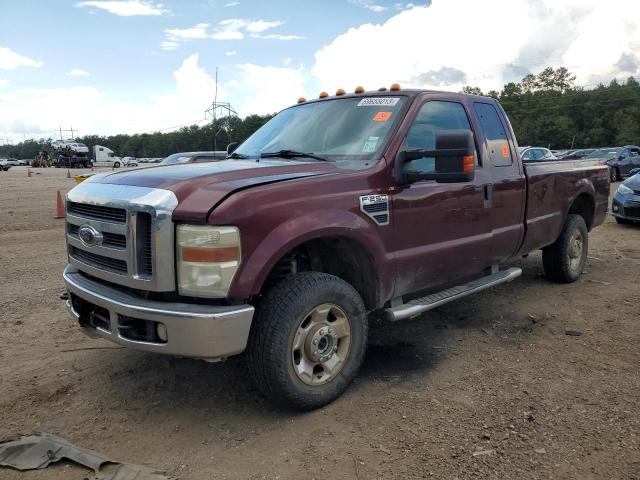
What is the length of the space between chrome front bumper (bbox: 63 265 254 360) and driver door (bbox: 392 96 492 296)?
1.30m

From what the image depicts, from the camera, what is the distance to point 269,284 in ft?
10.4

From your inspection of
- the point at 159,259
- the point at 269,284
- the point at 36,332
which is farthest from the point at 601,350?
the point at 36,332

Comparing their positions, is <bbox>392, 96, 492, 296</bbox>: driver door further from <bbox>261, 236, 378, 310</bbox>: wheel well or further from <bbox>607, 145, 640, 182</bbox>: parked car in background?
<bbox>607, 145, 640, 182</bbox>: parked car in background

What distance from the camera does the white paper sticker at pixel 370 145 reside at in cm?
358

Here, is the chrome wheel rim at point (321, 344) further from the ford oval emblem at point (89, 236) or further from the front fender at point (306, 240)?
the ford oval emblem at point (89, 236)

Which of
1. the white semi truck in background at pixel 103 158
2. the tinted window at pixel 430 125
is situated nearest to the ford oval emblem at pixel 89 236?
the tinted window at pixel 430 125

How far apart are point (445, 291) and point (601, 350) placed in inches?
49.2

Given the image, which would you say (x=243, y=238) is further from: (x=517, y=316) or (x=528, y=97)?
(x=528, y=97)

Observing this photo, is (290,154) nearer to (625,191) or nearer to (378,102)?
(378,102)

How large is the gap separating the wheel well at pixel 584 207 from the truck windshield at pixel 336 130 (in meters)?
3.26

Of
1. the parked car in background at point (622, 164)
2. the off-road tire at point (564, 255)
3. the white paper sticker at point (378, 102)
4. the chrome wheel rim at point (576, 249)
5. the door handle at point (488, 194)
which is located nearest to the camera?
the white paper sticker at point (378, 102)

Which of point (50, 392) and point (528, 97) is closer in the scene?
point (50, 392)

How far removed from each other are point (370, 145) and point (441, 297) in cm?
128

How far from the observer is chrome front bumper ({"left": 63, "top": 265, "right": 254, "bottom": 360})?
262 centimetres
